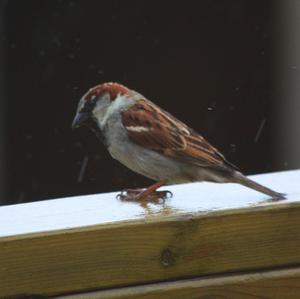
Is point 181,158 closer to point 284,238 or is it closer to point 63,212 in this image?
point 63,212

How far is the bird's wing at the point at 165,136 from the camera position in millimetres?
3475

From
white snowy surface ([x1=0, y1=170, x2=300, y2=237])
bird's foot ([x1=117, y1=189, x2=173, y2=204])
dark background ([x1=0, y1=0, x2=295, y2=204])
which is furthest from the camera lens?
dark background ([x1=0, y1=0, x2=295, y2=204])

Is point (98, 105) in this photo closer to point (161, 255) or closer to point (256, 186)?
point (256, 186)

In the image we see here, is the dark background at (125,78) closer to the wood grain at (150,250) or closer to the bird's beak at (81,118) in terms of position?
the bird's beak at (81,118)

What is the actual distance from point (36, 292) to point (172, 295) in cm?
Answer: 24

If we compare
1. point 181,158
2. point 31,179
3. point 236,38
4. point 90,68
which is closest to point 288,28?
point 236,38

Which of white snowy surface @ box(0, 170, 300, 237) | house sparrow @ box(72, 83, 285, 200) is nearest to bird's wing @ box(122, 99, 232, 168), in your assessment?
house sparrow @ box(72, 83, 285, 200)

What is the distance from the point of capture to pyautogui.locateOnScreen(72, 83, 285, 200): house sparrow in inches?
136

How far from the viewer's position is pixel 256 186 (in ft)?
8.68

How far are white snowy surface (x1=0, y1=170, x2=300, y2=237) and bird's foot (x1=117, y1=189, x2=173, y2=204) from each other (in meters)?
0.03

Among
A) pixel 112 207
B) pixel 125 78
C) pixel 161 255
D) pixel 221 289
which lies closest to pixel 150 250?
pixel 161 255

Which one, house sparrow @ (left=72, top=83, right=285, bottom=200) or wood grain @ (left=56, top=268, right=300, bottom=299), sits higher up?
wood grain @ (left=56, top=268, right=300, bottom=299)

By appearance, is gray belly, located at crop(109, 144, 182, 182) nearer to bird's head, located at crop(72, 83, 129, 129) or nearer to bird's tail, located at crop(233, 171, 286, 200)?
bird's head, located at crop(72, 83, 129, 129)

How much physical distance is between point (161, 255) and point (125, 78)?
444 cm
